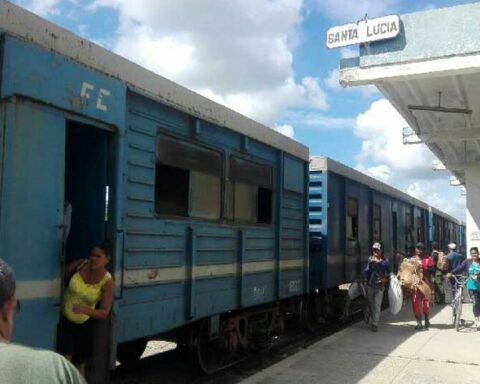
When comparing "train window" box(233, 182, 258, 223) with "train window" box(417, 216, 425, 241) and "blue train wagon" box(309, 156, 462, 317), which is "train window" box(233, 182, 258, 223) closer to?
"blue train wagon" box(309, 156, 462, 317)

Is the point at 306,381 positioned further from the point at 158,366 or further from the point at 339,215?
the point at 339,215

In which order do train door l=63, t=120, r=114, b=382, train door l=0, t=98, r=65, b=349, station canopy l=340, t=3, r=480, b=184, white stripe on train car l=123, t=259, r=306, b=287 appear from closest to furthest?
train door l=0, t=98, r=65, b=349, train door l=63, t=120, r=114, b=382, white stripe on train car l=123, t=259, r=306, b=287, station canopy l=340, t=3, r=480, b=184

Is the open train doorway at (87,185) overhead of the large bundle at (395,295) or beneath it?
overhead

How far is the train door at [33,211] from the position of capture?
353 cm

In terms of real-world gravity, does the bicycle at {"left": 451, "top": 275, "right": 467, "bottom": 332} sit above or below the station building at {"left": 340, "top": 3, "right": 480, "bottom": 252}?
below

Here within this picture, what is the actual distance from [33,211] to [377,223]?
33.2ft

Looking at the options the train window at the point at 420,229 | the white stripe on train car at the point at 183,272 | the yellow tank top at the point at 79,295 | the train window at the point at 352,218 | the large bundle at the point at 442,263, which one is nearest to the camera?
the yellow tank top at the point at 79,295

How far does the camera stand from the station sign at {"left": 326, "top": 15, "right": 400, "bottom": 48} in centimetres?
859

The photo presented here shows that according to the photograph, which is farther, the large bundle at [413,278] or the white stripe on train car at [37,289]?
the large bundle at [413,278]

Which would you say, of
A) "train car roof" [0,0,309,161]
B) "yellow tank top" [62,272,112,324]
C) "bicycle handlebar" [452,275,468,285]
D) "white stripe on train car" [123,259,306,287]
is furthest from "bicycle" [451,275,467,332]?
"yellow tank top" [62,272,112,324]

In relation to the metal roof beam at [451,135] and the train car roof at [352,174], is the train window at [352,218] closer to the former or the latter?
the train car roof at [352,174]

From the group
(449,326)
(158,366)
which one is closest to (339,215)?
(449,326)

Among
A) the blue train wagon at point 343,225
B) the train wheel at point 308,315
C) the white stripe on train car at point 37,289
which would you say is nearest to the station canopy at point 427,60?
the blue train wagon at point 343,225

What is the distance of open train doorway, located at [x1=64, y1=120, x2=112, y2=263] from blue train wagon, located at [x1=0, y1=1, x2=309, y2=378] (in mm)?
11
